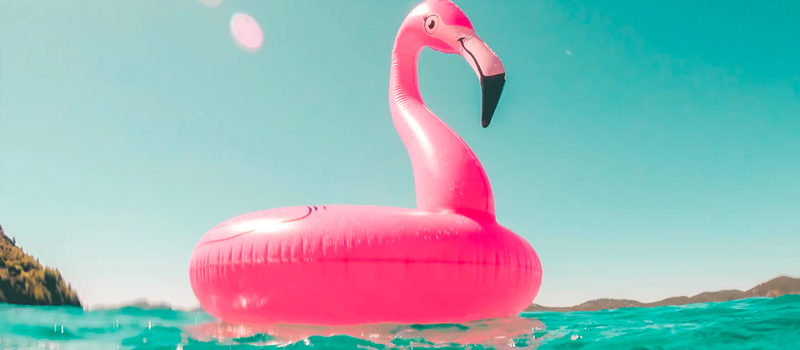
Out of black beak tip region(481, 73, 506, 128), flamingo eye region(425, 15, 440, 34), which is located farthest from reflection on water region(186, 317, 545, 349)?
flamingo eye region(425, 15, 440, 34)

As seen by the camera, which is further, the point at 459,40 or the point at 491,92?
the point at 459,40

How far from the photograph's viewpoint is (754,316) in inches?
164

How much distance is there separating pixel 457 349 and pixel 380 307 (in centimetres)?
66

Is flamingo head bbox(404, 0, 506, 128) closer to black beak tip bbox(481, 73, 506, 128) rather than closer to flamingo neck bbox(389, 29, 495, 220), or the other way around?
black beak tip bbox(481, 73, 506, 128)

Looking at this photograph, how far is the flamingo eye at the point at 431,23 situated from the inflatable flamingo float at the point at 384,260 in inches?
35.3

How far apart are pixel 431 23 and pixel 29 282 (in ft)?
18.5

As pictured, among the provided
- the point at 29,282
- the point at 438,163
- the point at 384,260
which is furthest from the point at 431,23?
the point at 29,282

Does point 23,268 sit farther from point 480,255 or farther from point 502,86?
point 502,86

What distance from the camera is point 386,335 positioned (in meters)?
3.47

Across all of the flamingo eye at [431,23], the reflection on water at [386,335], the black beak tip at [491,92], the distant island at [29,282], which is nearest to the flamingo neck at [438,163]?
the black beak tip at [491,92]

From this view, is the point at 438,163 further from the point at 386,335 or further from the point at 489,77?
the point at 386,335

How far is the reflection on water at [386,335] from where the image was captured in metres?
3.32

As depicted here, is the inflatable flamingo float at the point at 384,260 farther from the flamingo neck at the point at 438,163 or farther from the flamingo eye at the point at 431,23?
the flamingo eye at the point at 431,23

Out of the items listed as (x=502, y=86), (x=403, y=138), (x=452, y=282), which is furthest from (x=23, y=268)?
(x=502, y=86)
